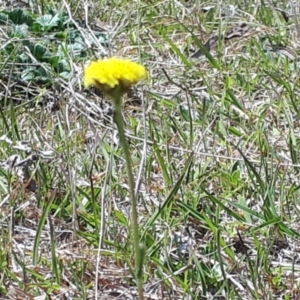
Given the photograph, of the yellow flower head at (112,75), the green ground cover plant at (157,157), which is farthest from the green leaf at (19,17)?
the yellow flower head at (112,75)

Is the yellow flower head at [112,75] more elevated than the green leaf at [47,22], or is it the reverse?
the yellow flower head at [112,75]

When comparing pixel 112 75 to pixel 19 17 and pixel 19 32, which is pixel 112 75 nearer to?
pixel 19 32

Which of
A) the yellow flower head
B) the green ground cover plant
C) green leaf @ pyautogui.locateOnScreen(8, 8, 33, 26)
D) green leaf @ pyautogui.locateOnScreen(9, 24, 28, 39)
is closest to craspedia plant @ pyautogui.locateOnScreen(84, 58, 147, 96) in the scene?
the yellow flower head

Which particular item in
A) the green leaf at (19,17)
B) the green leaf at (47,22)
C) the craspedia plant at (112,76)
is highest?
the craspedia plant at (112,76)

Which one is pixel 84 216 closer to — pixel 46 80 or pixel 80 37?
pixel 46 80

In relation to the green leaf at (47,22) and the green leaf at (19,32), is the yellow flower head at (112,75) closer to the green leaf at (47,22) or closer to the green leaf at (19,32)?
the green leaf at (19,32)

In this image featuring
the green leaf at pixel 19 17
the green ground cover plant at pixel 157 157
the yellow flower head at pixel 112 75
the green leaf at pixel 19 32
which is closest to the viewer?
the yellow flower head at pixel 112 75
